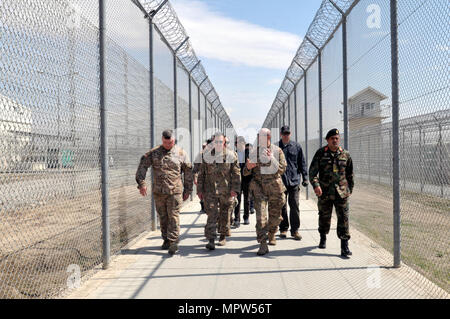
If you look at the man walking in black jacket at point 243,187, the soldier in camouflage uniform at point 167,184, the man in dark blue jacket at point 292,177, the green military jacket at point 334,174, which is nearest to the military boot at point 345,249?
the green military jacket at point 334,174

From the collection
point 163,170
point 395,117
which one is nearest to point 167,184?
point 163,170

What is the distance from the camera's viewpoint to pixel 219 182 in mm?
Result: 4922

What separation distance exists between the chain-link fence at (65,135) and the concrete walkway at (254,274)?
1.39 feet

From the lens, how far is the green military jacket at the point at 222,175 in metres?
4.91

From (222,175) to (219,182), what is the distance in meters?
0.11

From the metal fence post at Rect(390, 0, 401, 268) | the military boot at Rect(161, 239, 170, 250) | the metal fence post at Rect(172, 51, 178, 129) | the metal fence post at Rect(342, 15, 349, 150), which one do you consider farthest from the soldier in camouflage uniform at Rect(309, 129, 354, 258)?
the metal fence post at Rect(172, 51, 178, 129)

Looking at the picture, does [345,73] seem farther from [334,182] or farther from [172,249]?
[172,249]

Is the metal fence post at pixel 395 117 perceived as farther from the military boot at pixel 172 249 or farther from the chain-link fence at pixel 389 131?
the military boot at pixel 172 249

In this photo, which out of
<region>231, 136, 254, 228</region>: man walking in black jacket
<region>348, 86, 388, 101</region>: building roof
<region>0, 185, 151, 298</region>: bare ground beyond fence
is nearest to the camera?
<region>0, 185, 151, 298</region>: bare ground beyond fence

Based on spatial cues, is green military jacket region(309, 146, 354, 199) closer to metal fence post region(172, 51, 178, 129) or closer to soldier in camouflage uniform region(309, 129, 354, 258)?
soldier in camouflage uniform region(309, 129, 354, 258)

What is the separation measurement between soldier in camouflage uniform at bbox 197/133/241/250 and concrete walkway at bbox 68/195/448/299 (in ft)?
1.67

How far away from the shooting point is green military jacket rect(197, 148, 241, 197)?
4.91 meters
